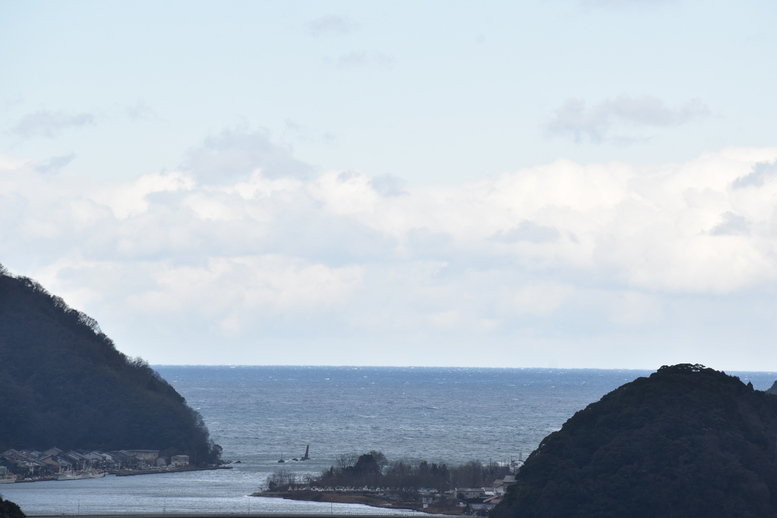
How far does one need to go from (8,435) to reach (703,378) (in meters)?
94.5

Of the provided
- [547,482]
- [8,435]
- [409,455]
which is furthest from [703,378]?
[8,435]

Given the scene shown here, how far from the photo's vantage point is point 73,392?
510 feet

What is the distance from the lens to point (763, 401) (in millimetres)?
89000

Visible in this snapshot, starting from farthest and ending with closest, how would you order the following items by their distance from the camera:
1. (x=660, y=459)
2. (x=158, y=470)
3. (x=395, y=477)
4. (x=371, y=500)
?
(x=158, y=470) → (x=395, y=477) → (x=371, y=500) → (x=660, y=459)

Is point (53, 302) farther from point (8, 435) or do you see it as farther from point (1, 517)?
point (1, 517)

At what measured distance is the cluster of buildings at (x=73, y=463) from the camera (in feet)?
392

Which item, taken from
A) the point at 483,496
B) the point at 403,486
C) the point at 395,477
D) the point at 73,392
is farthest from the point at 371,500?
the point at 73,392

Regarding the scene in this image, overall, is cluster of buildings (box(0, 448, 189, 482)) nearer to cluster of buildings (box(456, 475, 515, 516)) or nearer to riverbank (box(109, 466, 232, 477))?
riverbank (box(109, 466, 232, 477))

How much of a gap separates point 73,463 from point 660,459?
8082 cm

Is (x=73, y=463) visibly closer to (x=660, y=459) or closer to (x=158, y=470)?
(x=158, y=470)

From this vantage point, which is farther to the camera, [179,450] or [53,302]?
[53,302]

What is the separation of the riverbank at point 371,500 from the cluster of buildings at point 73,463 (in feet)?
108

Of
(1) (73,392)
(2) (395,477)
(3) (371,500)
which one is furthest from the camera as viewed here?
(1) (73,392)

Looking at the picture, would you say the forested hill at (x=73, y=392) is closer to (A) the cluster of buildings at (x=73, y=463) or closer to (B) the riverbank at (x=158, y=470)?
(B) the riverbank at (x=158, y=470)
